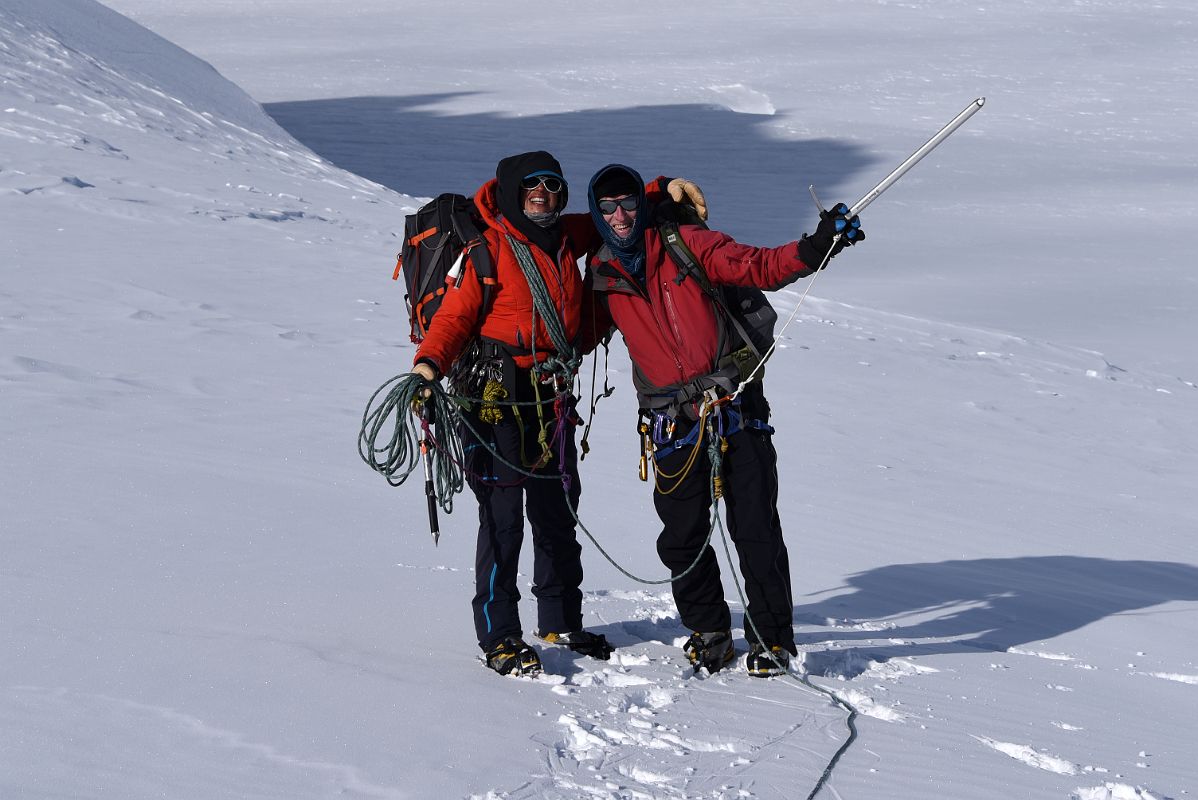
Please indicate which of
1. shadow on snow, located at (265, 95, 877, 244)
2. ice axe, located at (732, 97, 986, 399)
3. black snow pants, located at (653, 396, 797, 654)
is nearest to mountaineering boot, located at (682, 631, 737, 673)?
black snow pants, located at (653, 396, 797, 654)

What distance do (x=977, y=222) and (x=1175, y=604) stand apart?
15491 mm

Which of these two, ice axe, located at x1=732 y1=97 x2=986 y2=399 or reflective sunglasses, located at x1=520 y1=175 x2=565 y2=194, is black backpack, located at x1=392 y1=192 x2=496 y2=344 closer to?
reflective sunglasses, located at x1=520 y1=175 x2=565 y2=194

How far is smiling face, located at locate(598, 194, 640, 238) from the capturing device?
442 centimetres

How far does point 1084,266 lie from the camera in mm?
18453

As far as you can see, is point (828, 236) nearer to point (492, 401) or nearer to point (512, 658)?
point (492, 401)

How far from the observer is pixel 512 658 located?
176 inches

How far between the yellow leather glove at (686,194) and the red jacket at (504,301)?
1.10 feet

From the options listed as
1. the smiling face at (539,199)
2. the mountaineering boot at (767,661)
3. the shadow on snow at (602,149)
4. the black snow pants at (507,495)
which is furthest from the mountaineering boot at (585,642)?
the shadow on snow at (602,149)

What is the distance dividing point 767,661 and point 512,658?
0.85 m

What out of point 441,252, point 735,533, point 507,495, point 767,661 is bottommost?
point 767,661

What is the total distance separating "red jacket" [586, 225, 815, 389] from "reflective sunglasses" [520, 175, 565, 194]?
30 centimetres

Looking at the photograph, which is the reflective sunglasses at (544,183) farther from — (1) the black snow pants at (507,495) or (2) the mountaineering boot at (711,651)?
(2) the mountaineering boot at (711,651)

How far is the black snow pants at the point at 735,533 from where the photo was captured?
4.62 m

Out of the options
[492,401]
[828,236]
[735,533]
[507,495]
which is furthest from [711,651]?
[828,236]
